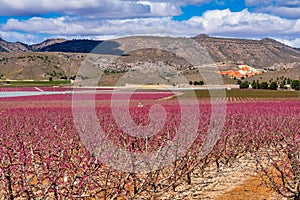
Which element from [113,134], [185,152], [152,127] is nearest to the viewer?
[185,152]

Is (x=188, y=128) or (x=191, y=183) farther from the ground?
(x=188, y=128)

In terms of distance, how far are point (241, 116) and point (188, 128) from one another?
11.9 feet

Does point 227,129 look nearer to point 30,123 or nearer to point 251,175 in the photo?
point 251,175

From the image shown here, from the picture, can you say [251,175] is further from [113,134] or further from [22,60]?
[22,60]

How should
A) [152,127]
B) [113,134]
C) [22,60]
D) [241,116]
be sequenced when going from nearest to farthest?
1. [113,134]
2. [152,127]
3. [241,116]
4. [22,60]

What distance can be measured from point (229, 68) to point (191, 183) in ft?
535

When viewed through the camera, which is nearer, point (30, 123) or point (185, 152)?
point (185, 152)

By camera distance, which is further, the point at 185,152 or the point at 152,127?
the point at 152,127

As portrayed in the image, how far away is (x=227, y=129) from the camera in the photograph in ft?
40.5

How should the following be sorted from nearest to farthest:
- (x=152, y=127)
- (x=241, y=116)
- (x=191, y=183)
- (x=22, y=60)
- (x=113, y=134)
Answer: (x=191, y=183), (x=113, y=134), (x=152, y=127), (x=241, y=116), (x=22, y=60)

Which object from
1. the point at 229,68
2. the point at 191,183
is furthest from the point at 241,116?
the point at 229,68

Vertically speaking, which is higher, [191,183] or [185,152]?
[185,152]

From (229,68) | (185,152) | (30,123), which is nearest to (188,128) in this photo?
(185,152)

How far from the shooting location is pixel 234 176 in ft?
35.9
